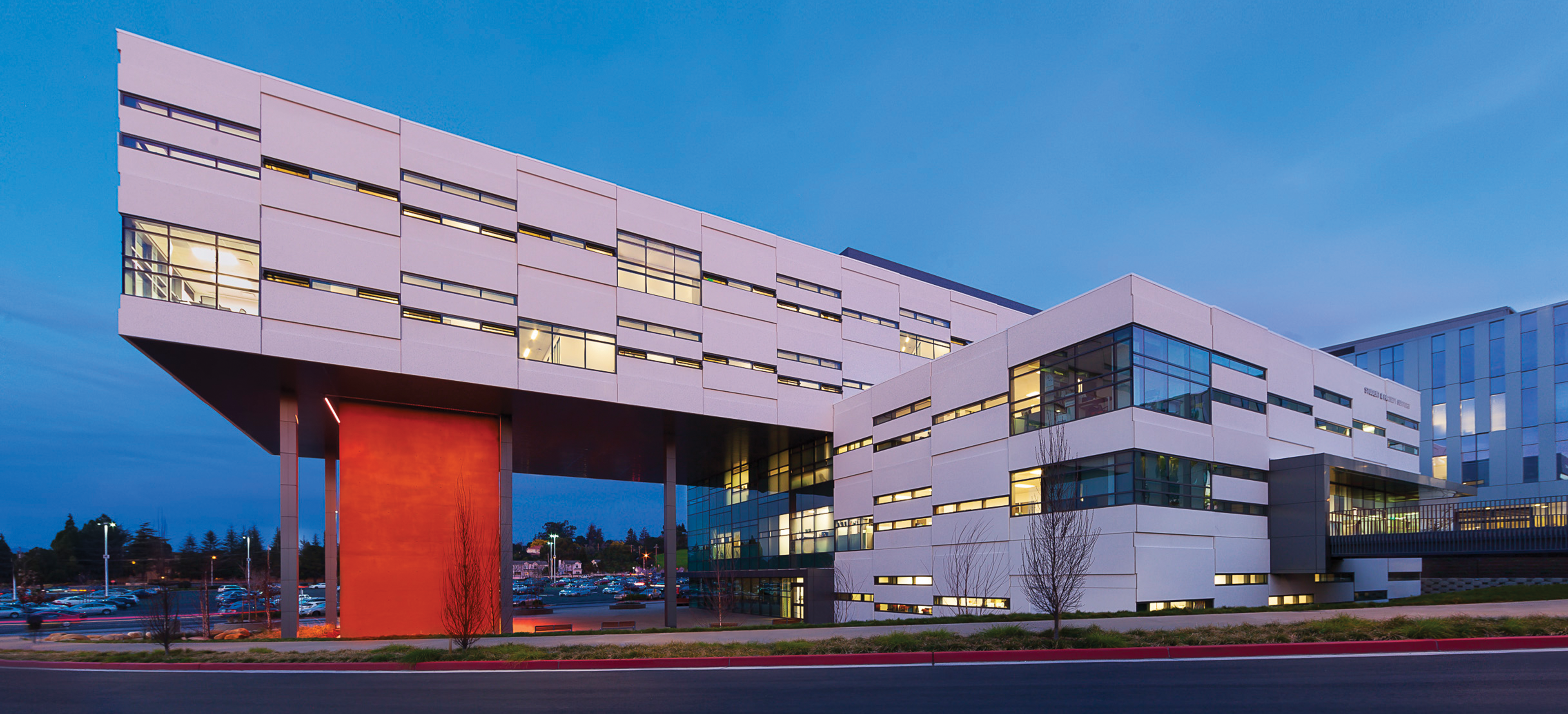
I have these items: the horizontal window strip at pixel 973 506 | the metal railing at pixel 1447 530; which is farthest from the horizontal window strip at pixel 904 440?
the metal railing at pixel 1447 530

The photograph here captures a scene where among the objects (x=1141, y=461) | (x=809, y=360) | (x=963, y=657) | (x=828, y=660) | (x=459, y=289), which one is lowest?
(x=828, y=660)

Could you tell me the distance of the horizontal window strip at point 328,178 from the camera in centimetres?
2722

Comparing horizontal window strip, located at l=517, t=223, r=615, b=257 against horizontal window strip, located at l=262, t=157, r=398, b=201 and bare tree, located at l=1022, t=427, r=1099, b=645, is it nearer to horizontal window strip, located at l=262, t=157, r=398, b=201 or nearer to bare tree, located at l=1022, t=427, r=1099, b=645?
horizontal window strip, located at l=262, t=157, r=398, b=201

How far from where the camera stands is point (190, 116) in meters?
25.7

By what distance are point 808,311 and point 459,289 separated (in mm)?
16560

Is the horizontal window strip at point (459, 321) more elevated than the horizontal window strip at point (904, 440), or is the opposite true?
the horizontal window strip at point (459, 321)

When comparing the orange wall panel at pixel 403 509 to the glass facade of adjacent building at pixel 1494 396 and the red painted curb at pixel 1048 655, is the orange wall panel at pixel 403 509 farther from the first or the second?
the glass facade of adjacent building at pixel 1494 396

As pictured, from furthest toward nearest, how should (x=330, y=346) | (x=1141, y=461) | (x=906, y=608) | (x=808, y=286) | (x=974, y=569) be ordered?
1. (x=808, y=286)
2. (x=906, y=608)
3. (x=974, y=569)
4. (x=330, y=346)
5. (x=1141, y=461)

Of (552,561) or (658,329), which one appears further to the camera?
(552,561)

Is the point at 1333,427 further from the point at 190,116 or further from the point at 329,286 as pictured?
the point at 190,116

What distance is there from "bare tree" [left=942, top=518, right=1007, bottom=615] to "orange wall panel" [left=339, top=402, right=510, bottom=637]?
59.6ft

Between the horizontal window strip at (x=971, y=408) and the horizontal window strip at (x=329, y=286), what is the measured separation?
21864 millimetres

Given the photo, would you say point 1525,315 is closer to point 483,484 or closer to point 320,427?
point 483,484

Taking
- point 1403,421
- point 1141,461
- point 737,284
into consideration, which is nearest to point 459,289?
point 737,284
